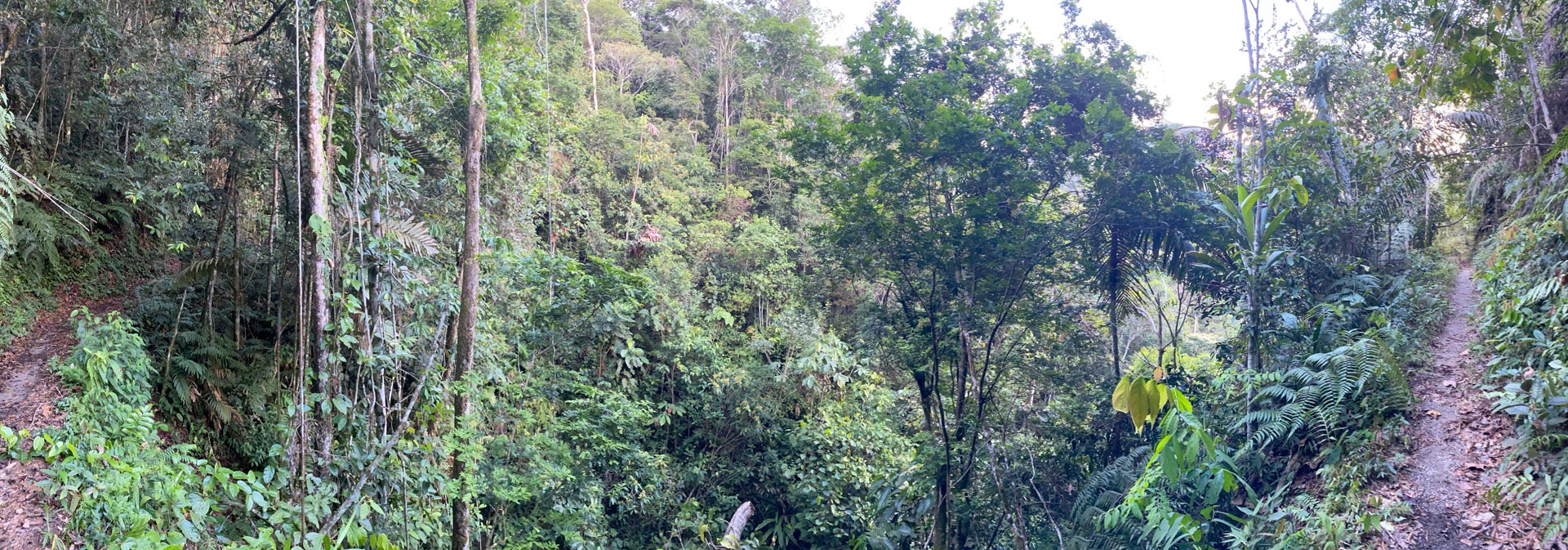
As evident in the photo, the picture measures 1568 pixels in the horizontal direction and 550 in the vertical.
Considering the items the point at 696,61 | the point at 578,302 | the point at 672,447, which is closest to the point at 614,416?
the point at 578,302

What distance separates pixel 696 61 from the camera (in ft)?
67.6

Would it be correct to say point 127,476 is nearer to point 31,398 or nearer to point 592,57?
point 31,398

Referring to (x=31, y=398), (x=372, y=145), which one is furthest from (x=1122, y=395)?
(x=31, y=398)

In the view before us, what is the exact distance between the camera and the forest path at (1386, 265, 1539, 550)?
4.15 metres

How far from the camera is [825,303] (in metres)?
9.23

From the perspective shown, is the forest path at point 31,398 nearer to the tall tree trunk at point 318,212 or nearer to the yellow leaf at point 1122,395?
the tall tree trunk at point 318,212

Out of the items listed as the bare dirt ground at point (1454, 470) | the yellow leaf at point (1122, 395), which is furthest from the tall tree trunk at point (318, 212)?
the bare dirt ground at point (1454, 470)

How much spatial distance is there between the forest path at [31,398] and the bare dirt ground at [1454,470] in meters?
8.40

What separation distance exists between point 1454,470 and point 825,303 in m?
6.13

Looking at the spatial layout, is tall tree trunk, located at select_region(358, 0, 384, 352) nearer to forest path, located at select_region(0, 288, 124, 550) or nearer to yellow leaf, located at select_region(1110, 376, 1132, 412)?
forest path, located at select_region(0, 288, 124, 550)

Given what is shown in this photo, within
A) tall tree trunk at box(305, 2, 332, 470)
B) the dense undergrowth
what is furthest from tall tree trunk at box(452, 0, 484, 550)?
the dense undergrowth

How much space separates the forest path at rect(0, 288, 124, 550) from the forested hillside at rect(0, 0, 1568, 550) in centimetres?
4

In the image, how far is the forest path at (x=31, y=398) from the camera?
13.5 feet

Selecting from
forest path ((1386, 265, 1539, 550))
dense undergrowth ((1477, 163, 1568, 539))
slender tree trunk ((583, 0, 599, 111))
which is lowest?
forest path ((1386, 265, 1539, 550))
